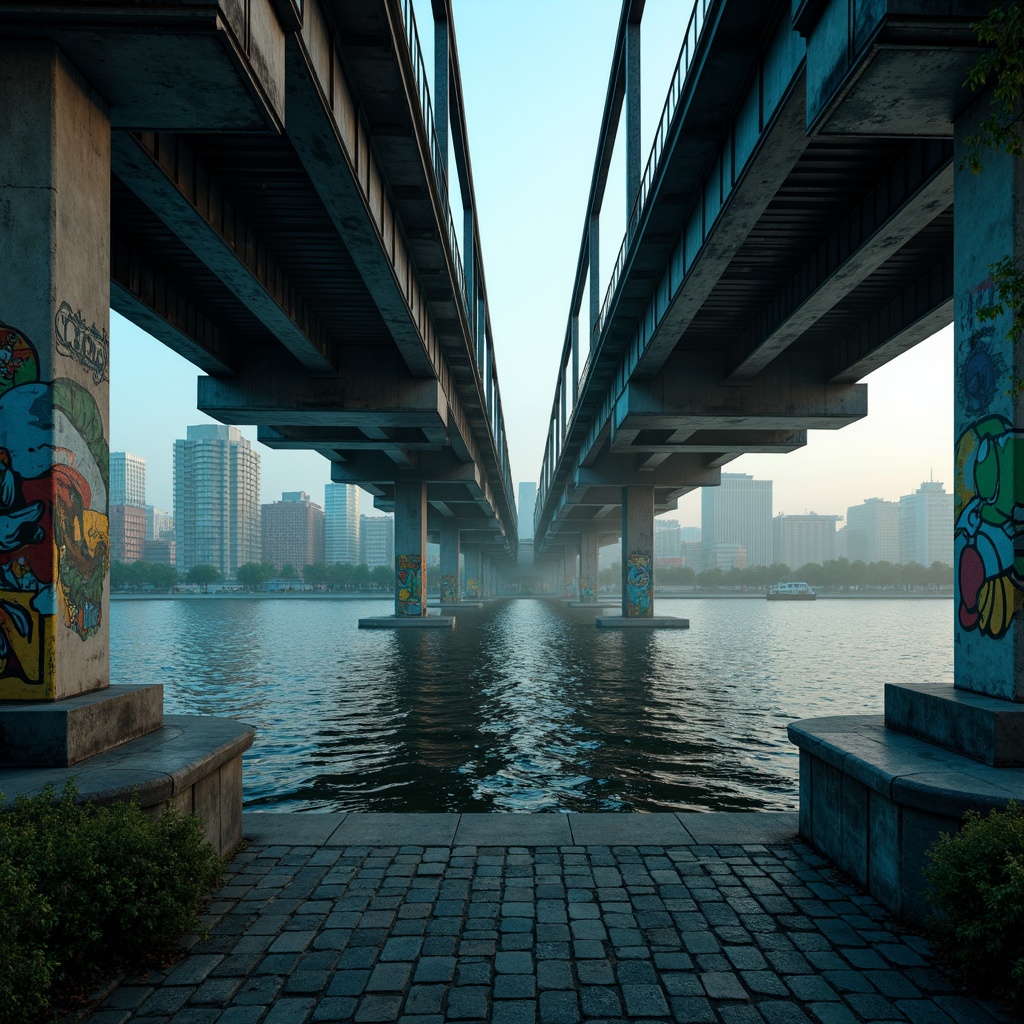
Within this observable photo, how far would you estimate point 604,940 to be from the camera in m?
5.34

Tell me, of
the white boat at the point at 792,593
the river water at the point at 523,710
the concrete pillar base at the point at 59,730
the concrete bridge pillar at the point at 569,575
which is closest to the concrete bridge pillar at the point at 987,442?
the river water at the point at 523,710

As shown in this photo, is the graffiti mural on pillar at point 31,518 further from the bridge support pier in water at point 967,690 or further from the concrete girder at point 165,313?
the concrete girder at point 165,313

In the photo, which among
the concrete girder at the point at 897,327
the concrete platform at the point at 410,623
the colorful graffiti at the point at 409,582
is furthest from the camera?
the colorful graffiti at the point at 409,582

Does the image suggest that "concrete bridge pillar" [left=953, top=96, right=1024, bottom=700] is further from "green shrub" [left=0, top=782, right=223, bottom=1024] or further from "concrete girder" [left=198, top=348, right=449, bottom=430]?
"concrete girder" [left=198, top=348, right=449, bottom=430]

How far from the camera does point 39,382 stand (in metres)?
6.96

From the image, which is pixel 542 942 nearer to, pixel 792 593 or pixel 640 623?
pixel 640 623

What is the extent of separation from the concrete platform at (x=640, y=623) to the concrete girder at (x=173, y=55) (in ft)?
125

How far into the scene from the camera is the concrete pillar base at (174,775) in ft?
18.7

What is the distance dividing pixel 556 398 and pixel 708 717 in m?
53.2

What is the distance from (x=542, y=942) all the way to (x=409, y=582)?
4294 cm

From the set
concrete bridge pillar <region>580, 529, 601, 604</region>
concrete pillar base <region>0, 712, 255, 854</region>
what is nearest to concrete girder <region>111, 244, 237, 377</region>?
concrete pillar base <region>0, 712, 255, 854</region>

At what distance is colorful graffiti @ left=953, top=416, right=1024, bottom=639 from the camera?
6996 millimetres

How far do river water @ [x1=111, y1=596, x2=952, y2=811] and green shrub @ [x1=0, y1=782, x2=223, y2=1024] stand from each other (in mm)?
4594

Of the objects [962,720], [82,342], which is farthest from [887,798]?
[82,342]
